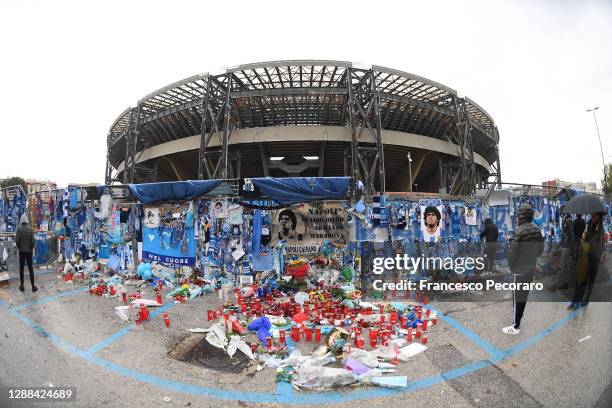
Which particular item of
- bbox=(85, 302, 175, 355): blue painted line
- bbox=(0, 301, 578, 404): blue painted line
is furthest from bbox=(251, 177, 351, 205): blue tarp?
bbox=(0, 301, 578, 404): blue painted line

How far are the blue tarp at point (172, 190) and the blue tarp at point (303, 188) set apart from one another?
121cm

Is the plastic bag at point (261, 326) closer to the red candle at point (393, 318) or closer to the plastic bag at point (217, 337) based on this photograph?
the plastic bag at point (217, 337)

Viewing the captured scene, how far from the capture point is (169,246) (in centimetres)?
724

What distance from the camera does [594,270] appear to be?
17.1ft

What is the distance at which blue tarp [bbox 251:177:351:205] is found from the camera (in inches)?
254

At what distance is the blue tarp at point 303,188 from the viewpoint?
6449mm

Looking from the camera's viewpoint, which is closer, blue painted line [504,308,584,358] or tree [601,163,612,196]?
blue painted line [504,308,584,358]

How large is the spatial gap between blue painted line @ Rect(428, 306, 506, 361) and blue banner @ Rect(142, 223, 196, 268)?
5514mm

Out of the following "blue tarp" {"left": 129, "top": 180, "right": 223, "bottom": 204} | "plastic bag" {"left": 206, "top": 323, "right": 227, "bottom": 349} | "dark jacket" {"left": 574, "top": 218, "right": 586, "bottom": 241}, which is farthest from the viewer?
"blue tarp" {"left": 129, "top": 180, "right": 223, "bottom": 204}

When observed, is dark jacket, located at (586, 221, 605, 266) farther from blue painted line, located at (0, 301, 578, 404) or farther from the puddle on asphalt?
the puddle on asphalt

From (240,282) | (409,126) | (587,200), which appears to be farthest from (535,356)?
(409,126)

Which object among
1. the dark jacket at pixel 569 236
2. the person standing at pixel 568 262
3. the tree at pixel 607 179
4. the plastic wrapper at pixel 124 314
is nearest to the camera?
the plastic wrapper at pixel 124 314

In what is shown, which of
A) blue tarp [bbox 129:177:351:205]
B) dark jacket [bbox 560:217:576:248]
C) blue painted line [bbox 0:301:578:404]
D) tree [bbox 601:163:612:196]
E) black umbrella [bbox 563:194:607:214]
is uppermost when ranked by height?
tree [bbox 601:163:612:196]

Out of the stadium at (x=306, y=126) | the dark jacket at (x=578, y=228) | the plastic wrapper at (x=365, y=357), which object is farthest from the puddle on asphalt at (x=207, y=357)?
the stadium at (x=306, y=126)
